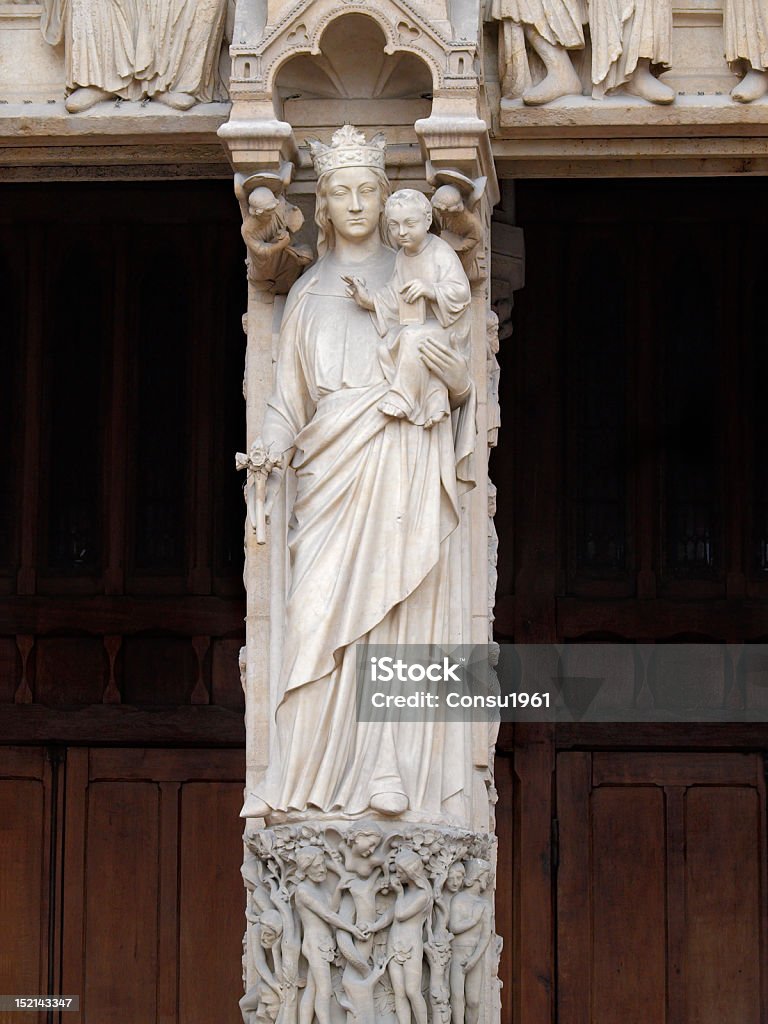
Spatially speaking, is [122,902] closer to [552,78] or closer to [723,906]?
[723,906]

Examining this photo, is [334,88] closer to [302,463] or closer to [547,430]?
[302,463]

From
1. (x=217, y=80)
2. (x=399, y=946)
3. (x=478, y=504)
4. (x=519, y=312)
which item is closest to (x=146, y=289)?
(x=519, y=312)

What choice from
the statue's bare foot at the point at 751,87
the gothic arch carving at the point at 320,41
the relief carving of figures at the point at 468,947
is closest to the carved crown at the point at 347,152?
the gothic arch carving at the point at 320,41

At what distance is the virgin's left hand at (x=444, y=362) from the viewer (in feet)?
22.2

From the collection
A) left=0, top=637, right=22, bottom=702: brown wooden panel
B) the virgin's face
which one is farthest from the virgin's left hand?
left=0, top=637, right=22, bottom=702: brown wooden panel

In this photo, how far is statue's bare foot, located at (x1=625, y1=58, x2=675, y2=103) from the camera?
716 centimetres

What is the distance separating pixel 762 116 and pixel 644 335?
8.21 feet

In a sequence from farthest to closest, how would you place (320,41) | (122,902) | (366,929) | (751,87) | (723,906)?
(122,902) < (723,906) < (751,87) < (320,41) < (366,929)

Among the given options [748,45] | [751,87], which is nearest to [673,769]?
[751,87]

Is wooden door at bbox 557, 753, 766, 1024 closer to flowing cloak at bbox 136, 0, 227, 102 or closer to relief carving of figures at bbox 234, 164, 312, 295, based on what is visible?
relief carving of figures at bbox 234, 164, 312, 295

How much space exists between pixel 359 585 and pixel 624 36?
6.74ft

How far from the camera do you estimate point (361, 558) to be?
6723 mm

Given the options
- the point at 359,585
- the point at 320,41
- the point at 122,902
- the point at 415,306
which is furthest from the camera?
the point at 122,902

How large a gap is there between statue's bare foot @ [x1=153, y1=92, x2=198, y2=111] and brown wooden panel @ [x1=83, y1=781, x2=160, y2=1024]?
11.0 feet
